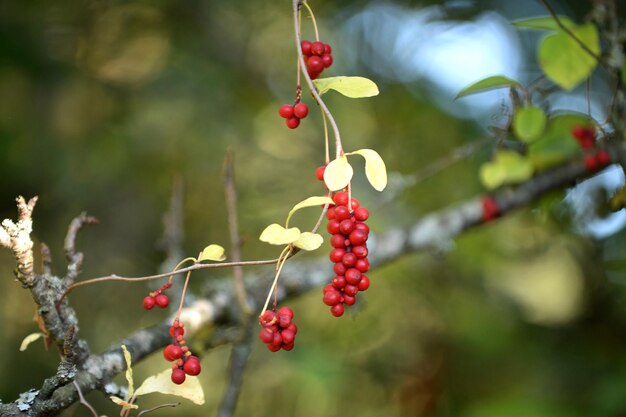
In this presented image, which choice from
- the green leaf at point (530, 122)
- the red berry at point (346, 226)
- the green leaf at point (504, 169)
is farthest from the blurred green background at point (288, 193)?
the red berry at point (346, 226)

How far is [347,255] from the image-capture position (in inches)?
36.2

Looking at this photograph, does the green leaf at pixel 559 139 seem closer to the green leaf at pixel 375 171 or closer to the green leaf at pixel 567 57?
the green leaf at pixel 567 57

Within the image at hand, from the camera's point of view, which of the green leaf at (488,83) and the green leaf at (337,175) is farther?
the green leaf at (488,83)

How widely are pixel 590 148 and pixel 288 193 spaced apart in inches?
75.0

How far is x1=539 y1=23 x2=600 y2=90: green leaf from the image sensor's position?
5.17 feet

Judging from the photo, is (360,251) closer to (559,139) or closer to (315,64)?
(315,64)

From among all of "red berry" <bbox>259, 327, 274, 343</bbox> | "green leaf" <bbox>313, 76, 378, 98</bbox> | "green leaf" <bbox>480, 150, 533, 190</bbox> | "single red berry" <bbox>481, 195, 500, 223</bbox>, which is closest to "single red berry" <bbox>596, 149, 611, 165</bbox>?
"green leaf" <bbox>480, 150, 533, 190</bbox>

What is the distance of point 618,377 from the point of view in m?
2.24

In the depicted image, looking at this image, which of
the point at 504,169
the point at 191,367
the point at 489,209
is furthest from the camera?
the point at 489,209

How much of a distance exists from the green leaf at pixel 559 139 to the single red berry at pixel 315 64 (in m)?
1.05

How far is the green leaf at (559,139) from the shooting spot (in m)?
1.86

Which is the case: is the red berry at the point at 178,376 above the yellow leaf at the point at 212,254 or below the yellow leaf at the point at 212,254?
below

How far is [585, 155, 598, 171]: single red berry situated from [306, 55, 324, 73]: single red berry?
3.93 feet

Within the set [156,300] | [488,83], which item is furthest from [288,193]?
[156,300]
